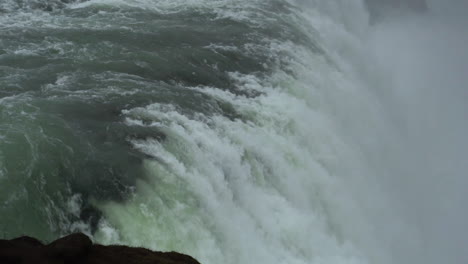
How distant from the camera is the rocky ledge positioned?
5.63 m

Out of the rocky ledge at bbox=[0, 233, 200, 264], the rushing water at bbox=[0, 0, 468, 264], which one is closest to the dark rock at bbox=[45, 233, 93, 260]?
the rocky ledge at bbox=[0, 233, 200, 264]

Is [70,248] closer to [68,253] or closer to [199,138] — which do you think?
[68,253]

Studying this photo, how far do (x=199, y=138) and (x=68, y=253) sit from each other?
20.4 ft

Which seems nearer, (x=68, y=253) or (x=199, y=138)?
(x=68, y=253)

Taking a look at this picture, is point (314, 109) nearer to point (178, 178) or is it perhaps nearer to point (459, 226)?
point (178, 178)

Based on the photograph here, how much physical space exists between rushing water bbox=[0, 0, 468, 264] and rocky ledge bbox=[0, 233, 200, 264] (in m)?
2.41

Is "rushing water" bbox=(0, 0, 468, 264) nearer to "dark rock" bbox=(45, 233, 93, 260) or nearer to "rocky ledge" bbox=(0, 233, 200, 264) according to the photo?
"rocky ledge" bbox=(0, 233, 200, 264)

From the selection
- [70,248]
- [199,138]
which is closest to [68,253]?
[70,248]

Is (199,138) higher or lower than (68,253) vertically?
lower

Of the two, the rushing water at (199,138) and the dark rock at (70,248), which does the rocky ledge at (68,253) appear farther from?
the rushing water at (199,138)

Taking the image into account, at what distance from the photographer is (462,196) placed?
82.8ft

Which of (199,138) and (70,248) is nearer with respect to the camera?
(70,248)

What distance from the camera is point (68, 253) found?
18.9ft

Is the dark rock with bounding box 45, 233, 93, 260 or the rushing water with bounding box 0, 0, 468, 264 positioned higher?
the dark rock with bounding box 45, 233, 93, 260
